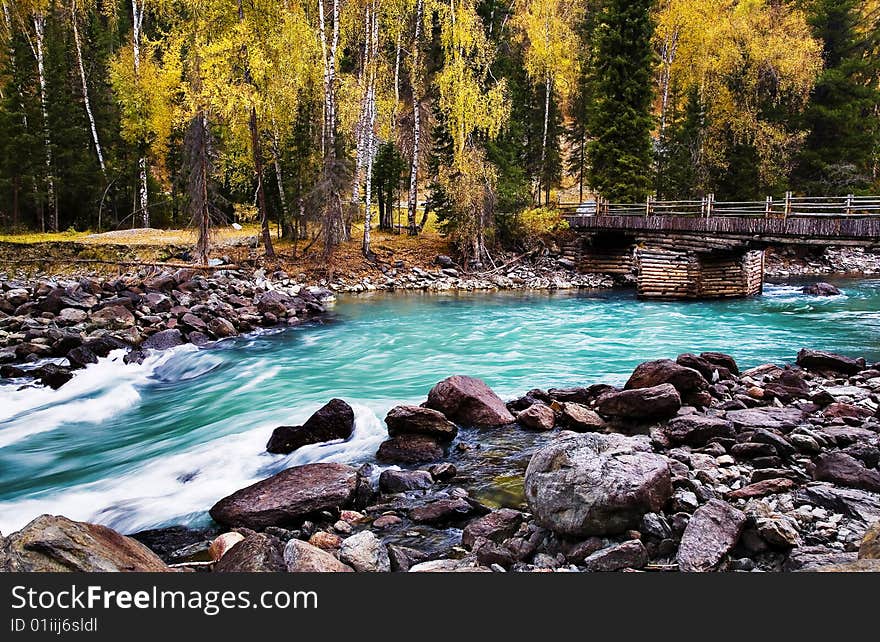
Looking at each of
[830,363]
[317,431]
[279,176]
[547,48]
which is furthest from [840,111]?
[317,431]

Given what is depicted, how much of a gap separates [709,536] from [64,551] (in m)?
4.41

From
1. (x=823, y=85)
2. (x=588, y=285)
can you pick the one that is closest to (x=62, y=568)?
(x=588, y=285)

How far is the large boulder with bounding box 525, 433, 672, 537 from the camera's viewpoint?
4.63 m

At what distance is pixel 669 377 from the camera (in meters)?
8.63

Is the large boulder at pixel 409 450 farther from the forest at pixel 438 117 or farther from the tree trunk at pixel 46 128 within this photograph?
the tree trunk at pixel 46 128

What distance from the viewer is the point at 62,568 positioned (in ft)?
12.1

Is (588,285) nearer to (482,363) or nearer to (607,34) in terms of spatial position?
(607,34)

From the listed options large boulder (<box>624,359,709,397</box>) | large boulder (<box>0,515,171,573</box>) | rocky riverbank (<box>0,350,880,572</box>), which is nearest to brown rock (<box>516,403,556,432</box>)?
rocky riverbank (<box>0,350,880,572</box>)

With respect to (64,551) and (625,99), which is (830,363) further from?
(625,99)

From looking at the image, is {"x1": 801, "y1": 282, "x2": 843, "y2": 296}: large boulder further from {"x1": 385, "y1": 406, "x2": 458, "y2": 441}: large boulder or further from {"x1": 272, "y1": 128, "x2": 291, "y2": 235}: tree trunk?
{"x1": 272, "y1": 128, "x2": 291, "y2": 235}: tree trunk

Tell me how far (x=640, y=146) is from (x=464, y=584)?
28.7 meters

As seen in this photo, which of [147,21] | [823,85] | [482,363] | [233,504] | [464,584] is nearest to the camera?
[464,584]

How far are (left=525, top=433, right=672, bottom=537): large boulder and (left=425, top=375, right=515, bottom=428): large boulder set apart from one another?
3004 millimetres

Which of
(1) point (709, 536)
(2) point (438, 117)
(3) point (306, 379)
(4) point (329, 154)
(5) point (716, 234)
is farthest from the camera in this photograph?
(2) point (438, 117)
